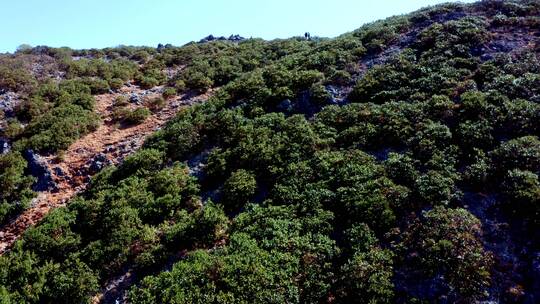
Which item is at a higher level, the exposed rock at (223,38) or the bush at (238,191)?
the exposed rock at (223,38)

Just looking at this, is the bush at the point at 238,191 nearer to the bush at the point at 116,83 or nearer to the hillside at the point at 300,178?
the hillside at the point at 300,178

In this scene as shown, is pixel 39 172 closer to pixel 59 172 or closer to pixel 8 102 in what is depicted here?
pixel 59 172

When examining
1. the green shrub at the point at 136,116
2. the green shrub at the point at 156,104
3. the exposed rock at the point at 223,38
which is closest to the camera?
the green shrub at the point at 136,116

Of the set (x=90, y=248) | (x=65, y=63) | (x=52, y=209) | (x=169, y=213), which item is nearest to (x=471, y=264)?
(x=169, y=213)

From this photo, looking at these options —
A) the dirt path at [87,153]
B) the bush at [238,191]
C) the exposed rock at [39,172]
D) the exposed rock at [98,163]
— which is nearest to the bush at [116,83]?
the dirt path at [87,153]

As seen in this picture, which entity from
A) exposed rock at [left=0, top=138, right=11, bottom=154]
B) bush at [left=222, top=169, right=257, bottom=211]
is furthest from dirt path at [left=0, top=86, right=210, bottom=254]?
bush at [left=222, top=169, right=257, bottom=211]

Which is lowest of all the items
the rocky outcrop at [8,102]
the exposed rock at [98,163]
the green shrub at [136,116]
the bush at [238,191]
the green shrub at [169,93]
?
the bush at [238,191]

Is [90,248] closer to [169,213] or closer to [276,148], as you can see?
[169,213]

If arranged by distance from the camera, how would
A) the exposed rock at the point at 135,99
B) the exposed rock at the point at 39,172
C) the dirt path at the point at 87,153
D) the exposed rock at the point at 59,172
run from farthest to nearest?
the exposed rock at the point at 135,99
the exposed rock at the point at 59,172
the exposed rock at the point at 39,172
the dirt path at the point at 87,153

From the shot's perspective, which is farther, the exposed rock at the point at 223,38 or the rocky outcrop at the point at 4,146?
the exposed rock at the point at 223,38
